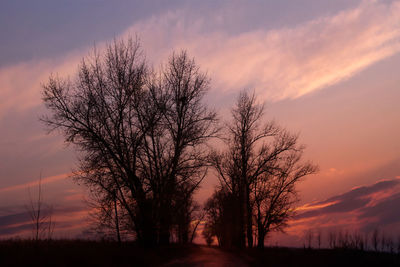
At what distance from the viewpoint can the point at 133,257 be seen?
17.5 metres

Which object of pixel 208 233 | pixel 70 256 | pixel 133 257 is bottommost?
pixel 208 233

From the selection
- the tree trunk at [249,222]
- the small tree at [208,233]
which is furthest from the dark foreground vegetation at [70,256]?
the small tree at [208,233]

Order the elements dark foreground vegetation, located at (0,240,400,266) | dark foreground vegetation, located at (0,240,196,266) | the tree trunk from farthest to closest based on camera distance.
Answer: the tree trunk < dark foreground vegetation, located at (0,240,400,266) < dark foreground vegetation, located at (0,240,196,266)

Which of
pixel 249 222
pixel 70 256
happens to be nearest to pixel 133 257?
pixel 70 256

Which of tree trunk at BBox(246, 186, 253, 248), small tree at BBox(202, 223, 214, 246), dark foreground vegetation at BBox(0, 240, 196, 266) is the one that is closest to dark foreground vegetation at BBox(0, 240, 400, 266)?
dark foreground vegetation at BBox(0, 240, 196, 266)

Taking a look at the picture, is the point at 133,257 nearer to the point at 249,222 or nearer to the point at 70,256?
the point at 70,256

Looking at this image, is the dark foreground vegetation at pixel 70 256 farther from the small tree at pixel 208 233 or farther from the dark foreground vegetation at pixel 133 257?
the small tree at pixel 208 233

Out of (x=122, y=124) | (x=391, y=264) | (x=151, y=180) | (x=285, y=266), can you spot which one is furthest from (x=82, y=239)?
(x=391, y=264)

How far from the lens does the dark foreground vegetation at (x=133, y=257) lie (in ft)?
46.6

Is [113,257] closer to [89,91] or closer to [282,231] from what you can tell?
[89,91]

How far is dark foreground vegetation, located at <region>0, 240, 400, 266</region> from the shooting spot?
46.6 feet

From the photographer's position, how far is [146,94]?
25.0 meters

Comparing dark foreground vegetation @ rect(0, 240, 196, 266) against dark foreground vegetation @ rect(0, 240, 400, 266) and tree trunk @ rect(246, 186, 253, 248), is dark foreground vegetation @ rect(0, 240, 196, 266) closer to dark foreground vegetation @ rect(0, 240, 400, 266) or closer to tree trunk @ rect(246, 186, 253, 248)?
dark foreground vegetation @ rect(0, 240, 400, 266)

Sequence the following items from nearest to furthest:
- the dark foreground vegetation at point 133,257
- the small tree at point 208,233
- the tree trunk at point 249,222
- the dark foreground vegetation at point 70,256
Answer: the dark foreground vegetation at point 70,256, the dark foreground vegetation at point 133,257, the tree trunk at point 249,222, the small tree at point 208,233
